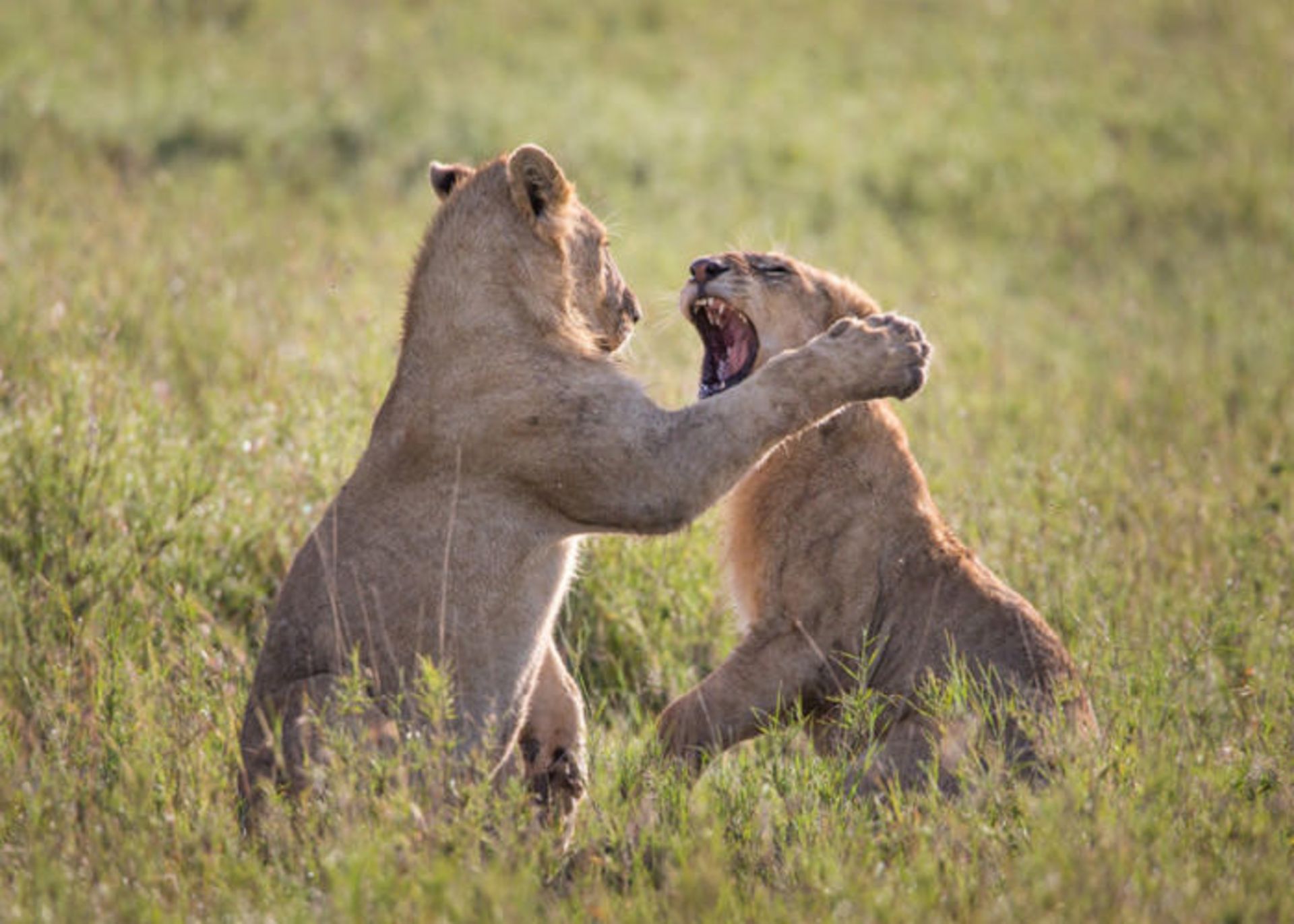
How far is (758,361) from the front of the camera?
6.05 metres

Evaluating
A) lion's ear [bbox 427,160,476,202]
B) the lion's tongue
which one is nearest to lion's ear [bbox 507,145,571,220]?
lion's ear [bbox 427,160,476,202]

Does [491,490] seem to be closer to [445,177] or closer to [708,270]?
[445,177]

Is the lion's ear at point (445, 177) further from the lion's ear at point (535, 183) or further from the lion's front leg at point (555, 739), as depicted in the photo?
the lion's front leg at point (555, 739)

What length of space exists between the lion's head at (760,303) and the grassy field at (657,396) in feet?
1.73

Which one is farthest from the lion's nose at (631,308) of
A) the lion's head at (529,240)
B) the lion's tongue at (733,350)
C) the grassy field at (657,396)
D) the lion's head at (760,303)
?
the grassy field at (657,396)

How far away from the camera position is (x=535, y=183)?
5176 mm

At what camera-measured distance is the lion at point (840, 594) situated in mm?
5062

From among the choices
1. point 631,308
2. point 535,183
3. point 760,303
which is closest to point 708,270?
point 760,303

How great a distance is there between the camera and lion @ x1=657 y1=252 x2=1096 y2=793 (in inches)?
199

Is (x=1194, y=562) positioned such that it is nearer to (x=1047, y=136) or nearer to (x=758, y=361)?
(x=758, y=361)

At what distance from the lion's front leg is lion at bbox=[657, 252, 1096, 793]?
11.5 inches

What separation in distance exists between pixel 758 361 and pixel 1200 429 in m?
4.62

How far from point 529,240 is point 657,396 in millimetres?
3155

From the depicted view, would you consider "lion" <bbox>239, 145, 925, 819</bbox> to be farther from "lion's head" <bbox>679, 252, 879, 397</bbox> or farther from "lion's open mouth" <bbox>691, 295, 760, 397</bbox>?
"lion's open mouth" <bbox>691, 295, 760, 397</bbox>
